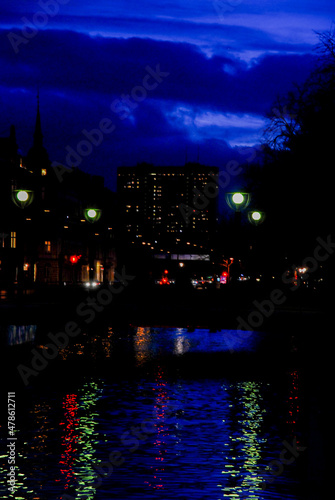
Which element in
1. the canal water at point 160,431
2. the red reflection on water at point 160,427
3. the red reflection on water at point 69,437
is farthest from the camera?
the red reflection on water at point 69,437

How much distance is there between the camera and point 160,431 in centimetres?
1377

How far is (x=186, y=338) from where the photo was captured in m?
39.2

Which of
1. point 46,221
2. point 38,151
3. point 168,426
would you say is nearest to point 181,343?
point 168,426

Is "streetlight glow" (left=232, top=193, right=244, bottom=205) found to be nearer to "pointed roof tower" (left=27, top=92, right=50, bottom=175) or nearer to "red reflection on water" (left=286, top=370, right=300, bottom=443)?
"red reflection on water" (left=286, top=370, right=300, bottom=443)

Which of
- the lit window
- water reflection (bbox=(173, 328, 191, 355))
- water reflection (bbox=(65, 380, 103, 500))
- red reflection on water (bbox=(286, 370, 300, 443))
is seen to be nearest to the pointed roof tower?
the lit window

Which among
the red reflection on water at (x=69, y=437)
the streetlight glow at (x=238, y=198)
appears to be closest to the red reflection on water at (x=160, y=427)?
the red reflection on water at (x=69, y=437)

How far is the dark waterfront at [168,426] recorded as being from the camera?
1005 cm

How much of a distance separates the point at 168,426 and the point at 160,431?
0.48 m

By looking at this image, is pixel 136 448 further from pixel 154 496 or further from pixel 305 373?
pixel 305 373

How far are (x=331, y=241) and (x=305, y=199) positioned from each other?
2346 millimetres

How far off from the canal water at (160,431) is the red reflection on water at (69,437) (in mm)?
14

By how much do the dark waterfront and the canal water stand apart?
2cm

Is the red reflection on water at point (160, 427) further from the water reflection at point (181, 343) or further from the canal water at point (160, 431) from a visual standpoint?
the water reflection at point (181, 343)

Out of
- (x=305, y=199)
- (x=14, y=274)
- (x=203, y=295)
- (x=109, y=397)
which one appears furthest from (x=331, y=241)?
(x=14, y=274)
